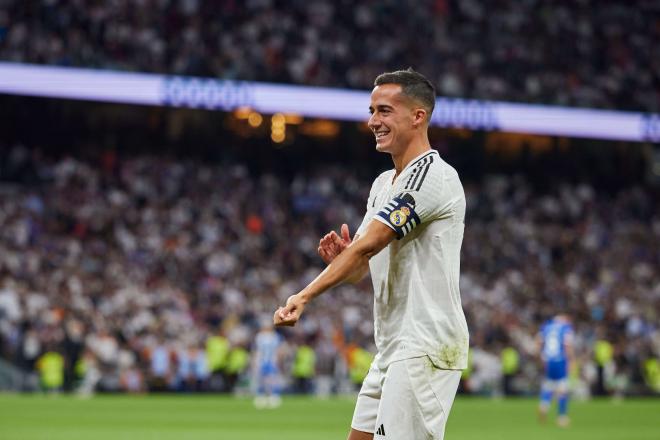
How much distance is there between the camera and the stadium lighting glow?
29.0 m

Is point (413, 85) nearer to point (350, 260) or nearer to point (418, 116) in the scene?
point (418, 116)

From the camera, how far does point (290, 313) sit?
→ 4688 millimetres

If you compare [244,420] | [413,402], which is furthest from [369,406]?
[244,420]

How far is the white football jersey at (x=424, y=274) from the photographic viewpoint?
504 centimetres

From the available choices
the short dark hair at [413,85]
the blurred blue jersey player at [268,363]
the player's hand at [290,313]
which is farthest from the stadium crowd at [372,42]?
the player's hand at [290,313]

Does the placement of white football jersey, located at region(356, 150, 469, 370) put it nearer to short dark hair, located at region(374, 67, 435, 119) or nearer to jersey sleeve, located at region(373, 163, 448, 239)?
jersey sleeve, located at region(373, 163, 448, 239)

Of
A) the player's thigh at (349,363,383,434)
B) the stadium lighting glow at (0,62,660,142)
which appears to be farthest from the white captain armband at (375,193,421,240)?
the stadium lighting glow at (0,62,660,142)

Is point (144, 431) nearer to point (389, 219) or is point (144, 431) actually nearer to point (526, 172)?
point (389, 219)

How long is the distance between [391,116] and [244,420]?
15134mm

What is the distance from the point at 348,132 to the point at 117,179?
7672 mm

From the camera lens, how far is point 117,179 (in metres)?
32.8

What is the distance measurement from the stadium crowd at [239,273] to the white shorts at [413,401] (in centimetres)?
2220

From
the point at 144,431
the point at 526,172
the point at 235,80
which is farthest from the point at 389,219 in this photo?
the point at 526,172

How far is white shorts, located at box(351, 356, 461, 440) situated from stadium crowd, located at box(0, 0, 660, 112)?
25309 millimetres
